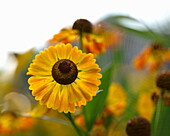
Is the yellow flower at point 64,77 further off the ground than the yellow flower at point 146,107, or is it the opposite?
the yellow flower at point 64,77

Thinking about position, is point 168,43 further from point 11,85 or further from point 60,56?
point 11,85

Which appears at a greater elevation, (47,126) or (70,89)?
(70,89)

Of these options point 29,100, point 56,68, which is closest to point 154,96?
point 56,68

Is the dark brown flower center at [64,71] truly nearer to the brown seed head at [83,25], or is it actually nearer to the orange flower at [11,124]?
the brown seed head at [83,25]

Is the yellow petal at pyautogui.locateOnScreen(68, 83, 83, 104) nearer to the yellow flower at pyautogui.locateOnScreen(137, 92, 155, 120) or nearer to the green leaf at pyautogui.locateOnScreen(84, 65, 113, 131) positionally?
the green leaf at pyautogui.locateOnScreen(84, 65, 113, 131)

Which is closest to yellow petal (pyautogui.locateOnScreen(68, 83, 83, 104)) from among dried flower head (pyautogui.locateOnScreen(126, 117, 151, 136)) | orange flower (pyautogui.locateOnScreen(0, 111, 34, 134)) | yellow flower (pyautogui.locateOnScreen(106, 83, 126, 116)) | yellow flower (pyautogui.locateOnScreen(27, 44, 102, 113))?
yellow flower (pyautogui.locateOnScreen(27, 44, 102, 113))

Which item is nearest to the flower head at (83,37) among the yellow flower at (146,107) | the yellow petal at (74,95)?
the yellow petal at (74,95)
